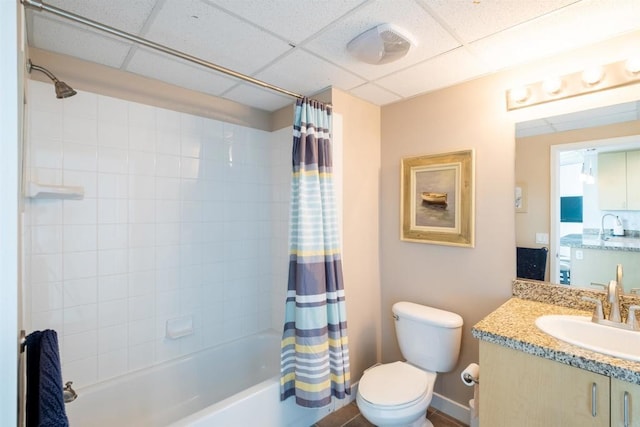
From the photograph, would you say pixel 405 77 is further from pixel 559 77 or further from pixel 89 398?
pixel 89 398

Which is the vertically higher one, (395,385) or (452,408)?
(395,385)

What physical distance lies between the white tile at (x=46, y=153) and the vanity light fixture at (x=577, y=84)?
2.53 metres

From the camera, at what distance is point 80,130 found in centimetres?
168

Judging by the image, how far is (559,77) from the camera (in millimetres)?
1599

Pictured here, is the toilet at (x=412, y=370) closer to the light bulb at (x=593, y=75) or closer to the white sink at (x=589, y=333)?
the white sink at (x=589, y=333)

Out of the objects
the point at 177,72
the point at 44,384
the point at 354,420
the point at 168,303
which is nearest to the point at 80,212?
the point at 168,303

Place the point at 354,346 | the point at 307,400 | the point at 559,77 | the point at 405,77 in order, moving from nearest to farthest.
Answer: the point at 559,77, the point at 307,400, the point at 405,77, the point at 354,346

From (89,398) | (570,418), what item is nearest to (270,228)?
(89,398)

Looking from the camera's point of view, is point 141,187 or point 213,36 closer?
point 213,36

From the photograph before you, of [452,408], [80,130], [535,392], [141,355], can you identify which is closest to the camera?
[535,392]

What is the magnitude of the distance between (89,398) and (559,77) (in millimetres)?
3076

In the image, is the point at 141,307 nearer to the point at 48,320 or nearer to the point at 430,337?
the point at 48,320

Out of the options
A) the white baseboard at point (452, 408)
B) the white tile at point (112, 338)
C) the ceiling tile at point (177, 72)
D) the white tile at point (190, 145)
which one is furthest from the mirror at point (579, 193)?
the white tile at point (112, 338)

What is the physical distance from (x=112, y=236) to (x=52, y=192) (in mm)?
432
